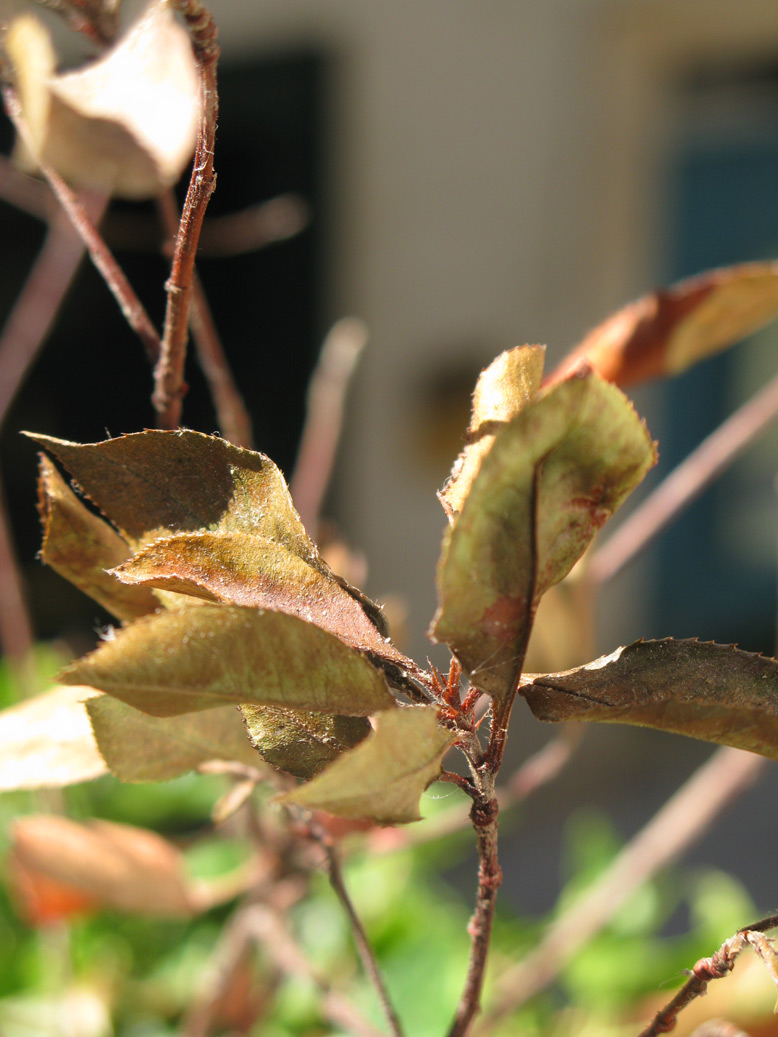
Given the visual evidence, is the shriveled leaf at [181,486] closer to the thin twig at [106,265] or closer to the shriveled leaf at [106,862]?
the thin twig at [106,265]

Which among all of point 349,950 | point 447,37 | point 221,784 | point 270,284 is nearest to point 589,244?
point 447,37

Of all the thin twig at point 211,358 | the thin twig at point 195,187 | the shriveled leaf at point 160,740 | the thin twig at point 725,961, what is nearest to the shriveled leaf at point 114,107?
the thin twig at point 211,358

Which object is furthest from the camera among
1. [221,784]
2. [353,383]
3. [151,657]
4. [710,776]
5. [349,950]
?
[353,383]

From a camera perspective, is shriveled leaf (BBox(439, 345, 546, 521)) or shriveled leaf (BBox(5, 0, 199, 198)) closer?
shriveled leaf (BBox(439, 345, 546, 521))

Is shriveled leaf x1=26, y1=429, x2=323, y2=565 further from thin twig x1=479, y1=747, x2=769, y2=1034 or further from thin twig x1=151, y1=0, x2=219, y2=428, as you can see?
thin twig x1=479, y1=747, x2=769, y2=1034

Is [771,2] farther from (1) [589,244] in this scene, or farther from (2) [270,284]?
(2) [270,284]

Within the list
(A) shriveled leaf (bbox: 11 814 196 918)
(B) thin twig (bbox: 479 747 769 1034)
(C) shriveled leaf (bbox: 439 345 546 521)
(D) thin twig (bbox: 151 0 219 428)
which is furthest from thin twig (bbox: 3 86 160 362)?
(B) thin twig (bbox: 479 747 769 1034)

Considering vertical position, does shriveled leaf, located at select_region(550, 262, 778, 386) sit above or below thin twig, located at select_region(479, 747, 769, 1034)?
above
